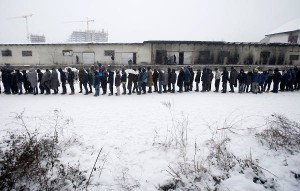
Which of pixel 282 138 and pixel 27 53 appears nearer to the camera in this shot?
pixel 282 138

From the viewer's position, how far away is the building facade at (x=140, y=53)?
23.5 meters

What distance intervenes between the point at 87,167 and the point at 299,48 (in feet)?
101

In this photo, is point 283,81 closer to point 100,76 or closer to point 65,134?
point 100,76

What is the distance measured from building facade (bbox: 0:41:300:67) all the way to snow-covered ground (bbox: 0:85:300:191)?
14.0 m

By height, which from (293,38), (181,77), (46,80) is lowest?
(46,80)

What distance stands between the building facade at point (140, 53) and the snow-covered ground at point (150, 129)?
1401 cm

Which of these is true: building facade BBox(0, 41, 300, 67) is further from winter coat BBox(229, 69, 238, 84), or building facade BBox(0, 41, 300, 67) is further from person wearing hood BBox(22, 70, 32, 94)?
person wearing hood BBox(22, 70, 32, 94)

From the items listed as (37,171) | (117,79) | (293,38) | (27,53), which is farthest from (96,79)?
(293,38)

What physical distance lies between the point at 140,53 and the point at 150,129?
61.4ft

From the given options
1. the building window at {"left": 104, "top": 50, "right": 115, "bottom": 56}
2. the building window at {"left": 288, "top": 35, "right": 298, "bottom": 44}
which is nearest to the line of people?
the building window at {"left": 104, "top": 50, "right": 115, "bottom": 56}

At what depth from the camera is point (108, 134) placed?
5.64m

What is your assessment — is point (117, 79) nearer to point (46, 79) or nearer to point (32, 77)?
point (46, 79)

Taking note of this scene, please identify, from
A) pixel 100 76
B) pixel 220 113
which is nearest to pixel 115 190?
pixel 220 113

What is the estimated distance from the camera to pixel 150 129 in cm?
601
